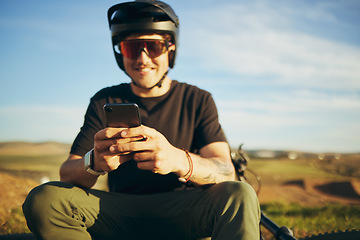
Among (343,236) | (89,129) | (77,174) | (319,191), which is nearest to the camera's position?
(77,174)

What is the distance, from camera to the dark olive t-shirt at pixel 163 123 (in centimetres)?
273

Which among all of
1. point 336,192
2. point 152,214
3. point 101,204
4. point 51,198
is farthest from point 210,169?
point 336,192

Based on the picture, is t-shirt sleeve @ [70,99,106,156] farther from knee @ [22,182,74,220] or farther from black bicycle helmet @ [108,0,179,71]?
black bicycle helmet @ [108,0,179,71]

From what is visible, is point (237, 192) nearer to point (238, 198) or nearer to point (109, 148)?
point (238, 198)

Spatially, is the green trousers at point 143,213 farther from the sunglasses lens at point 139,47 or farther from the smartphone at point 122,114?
the sunglasses lens at point 139,47

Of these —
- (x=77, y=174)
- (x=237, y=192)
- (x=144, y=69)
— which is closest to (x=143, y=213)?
(x=77, y=174)

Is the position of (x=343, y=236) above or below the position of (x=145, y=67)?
below

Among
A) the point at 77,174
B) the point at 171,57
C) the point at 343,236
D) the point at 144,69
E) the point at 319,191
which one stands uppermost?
the point at 171,57

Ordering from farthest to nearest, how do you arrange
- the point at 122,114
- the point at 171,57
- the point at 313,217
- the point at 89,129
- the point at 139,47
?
the point at 313,217
the point at 171,57
the point at 139,47
the point at 89,129
the point at 122,114

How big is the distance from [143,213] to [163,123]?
2.85 ft

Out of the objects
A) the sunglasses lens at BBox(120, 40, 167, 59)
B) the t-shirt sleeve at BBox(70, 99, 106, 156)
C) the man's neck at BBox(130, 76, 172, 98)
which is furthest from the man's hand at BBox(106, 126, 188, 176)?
the sunglasses lens at BBox(120, 40, 167, 59)

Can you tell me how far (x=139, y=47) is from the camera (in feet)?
9.96

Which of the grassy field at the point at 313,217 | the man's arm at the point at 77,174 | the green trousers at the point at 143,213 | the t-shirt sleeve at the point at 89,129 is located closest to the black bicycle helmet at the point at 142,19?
the t-shirt sleeve at the point at 89,129

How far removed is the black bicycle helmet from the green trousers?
1.65 meters
